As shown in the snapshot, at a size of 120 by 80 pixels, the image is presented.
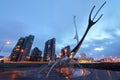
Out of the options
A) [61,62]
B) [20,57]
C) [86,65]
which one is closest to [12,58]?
[20,57]

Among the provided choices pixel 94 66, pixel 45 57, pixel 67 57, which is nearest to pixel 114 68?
pixel 94 66

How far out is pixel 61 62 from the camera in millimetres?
23047

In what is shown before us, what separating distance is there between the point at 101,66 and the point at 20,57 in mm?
88777

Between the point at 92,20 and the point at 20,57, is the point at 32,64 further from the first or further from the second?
the point at 20,57

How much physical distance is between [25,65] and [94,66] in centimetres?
2382

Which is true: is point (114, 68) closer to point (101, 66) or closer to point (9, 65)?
point (101, 66)

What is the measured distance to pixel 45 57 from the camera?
14612cm

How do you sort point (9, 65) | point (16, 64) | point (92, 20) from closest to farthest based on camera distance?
point (92, 20), point (9, 65), point (16, 64)

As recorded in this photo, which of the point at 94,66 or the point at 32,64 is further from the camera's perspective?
the point at 32,64

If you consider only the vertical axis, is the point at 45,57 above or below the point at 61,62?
above

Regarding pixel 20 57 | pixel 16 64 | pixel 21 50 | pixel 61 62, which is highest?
pixel 21 50

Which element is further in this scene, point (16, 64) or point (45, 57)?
point (45, 57)

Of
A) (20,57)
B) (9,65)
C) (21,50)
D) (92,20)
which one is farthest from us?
(21,50)

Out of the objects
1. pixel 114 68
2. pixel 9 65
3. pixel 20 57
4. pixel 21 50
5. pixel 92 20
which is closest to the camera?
pixel 92 20
